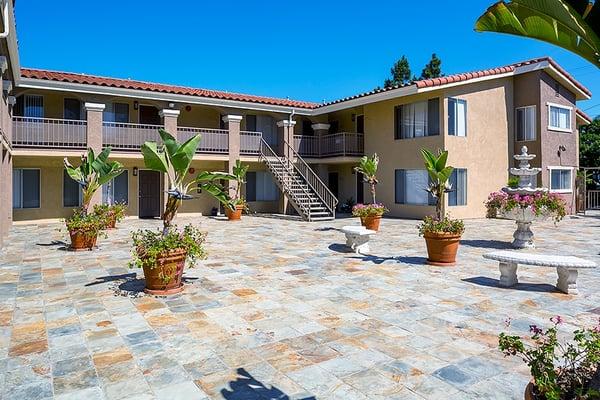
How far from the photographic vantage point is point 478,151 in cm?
1962

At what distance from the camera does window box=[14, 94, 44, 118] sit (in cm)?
1769

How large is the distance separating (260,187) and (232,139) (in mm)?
3695

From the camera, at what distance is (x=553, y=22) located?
2.65 metres

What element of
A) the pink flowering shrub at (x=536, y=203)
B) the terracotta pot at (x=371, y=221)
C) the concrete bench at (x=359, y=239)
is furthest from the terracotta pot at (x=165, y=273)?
the terracotta pot at (x=371, y=221)

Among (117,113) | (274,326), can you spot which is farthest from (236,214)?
(274,326)

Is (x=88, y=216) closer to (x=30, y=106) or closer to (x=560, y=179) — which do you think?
(x=30, y=106)

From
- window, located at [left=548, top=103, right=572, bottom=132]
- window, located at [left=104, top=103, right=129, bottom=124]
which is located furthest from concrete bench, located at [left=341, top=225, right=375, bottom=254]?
window, located at [left=548, top=103, right=572, bottom=132]

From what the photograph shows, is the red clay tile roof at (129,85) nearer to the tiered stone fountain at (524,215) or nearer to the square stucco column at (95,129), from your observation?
the square stucco column at (95,129)

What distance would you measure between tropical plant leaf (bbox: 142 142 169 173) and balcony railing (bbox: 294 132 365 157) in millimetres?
15727

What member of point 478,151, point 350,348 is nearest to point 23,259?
point 350,348

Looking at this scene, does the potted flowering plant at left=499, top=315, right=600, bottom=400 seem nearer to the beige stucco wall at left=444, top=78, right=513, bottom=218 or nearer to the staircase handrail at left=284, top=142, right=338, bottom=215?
the beige stucco wall at left=444, top=78, right=513, bottom=218

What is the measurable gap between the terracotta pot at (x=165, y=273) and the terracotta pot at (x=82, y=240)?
5035mm

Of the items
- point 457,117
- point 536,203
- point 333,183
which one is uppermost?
point 457,117

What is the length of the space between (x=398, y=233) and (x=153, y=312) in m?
10.2
